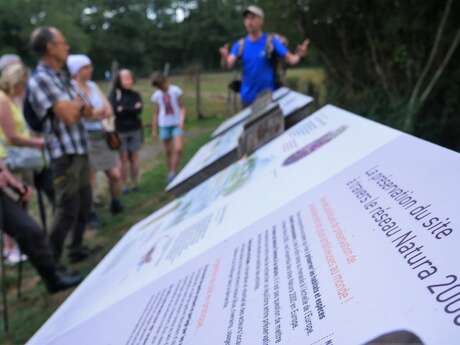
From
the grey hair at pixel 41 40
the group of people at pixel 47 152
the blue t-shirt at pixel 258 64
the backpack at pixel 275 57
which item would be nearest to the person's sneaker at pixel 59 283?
the group of people at pixel 47 152

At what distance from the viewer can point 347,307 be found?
2.33 feet

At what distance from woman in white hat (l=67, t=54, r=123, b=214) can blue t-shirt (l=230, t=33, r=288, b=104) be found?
1347 millimetres

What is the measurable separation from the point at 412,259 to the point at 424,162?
1.08 ft

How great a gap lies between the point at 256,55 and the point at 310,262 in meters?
3.58

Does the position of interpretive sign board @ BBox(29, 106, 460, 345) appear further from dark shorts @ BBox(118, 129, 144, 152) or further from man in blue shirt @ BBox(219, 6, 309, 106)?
dark shorts @ BBox(118, 129, 144, 152)

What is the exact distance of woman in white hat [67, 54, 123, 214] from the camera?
4.54 meters

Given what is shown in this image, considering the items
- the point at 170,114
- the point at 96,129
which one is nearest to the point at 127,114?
the point at 170,114

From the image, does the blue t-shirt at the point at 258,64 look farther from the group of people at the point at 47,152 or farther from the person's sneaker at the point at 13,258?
the person's sneaker at the point at 13,258

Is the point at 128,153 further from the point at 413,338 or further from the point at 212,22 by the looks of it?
the point at 212,22

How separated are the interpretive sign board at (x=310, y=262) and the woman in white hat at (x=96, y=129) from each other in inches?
122

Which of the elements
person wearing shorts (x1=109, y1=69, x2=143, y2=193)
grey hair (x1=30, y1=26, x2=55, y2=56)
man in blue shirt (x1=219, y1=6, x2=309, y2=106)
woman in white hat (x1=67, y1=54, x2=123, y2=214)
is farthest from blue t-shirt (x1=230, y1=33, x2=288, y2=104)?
person wearing shorts (x1=109, y1=69, x2=143, y2=193)

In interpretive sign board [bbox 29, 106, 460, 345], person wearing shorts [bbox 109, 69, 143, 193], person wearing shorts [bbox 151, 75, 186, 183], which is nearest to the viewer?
interpretive sign board [bbox 29, 106, 460, 345]

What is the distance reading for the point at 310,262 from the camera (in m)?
0.90

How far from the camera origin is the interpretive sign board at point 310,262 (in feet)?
2.22
